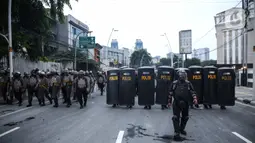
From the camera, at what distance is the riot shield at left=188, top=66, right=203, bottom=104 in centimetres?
1217

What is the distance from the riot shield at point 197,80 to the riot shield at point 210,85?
19cm

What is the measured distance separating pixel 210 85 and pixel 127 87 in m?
4.08

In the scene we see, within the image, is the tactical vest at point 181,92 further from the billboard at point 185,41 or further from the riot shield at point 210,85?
the billboard at point 185,41

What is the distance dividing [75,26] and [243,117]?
3707 centimetres

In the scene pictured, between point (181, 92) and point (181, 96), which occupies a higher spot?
point (181, 92)

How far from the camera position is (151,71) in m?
11.9

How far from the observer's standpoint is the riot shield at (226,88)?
11695 mm

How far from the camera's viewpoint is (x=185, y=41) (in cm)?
3562

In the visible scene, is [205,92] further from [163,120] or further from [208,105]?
[163,120]

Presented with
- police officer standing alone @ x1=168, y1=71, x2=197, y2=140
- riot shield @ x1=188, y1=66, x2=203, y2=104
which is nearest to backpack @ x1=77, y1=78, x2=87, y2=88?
riot shield @ x1=188, y1=66, x2=203, y2=104

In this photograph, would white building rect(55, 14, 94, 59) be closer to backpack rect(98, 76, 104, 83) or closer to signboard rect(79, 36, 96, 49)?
signboard rect(79, 36, 96, 49)

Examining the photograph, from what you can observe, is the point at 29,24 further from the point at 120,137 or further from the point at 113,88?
the point at 120,137

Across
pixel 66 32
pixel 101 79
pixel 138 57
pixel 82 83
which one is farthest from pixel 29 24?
pixel 138 57

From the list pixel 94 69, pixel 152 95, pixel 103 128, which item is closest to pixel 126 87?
pixel 152 95
